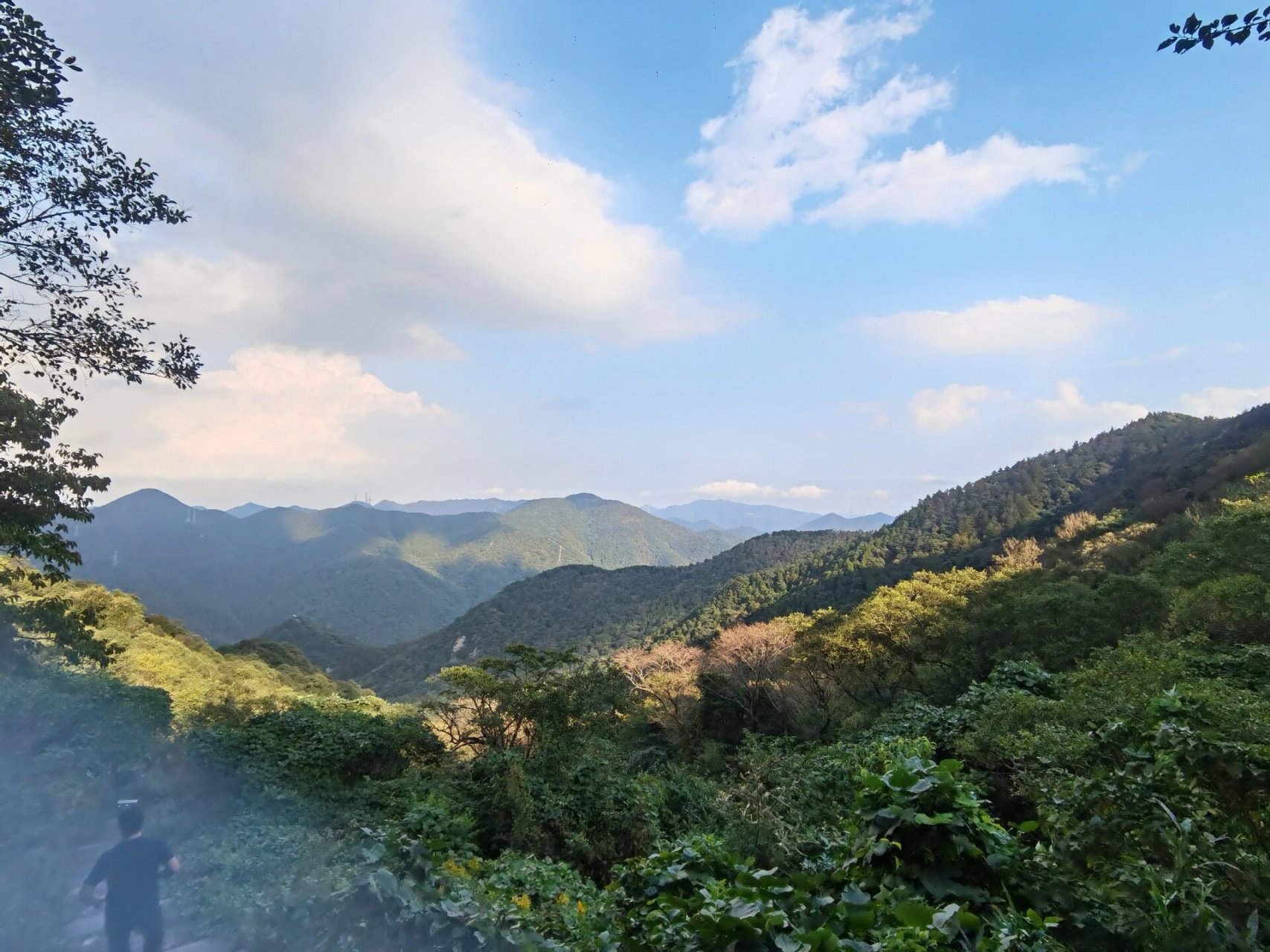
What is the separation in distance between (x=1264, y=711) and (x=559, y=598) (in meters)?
88.9

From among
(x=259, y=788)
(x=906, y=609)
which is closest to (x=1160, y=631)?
(x=906, y=609)

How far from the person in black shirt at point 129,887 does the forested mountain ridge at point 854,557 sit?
34.0 metres

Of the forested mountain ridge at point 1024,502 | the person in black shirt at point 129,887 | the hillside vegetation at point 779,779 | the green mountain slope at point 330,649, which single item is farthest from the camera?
the green mountain slope at point 330,649

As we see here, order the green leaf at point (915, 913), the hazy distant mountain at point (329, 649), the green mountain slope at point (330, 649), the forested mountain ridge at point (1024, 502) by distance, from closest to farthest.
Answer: the green leaf at point (915, 913), the forested mountain ridge at point (1024, 502), the green mountain slope at point (330, 649), the hazy distant mountain at point (329, 649)

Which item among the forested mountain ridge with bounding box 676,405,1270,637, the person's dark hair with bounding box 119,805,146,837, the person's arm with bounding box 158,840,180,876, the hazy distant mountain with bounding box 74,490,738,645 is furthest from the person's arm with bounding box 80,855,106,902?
the hazy distant mountain with bounding box 74,490,738,645

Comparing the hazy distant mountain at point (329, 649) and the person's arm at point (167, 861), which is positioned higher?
the person's arm at point (167, 861)

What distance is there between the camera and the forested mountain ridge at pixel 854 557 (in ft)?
140

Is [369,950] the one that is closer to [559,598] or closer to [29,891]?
[29,891]

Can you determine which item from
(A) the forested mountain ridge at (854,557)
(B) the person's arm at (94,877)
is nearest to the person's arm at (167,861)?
(B) the person's arm at (94,877)

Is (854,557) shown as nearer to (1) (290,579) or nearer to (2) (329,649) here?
(2) (329,649)

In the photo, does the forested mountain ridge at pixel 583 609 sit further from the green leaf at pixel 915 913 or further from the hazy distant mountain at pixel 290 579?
the green leaf at pixel 915 913

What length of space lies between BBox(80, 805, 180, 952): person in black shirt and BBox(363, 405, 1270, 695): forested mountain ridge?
34.0 metres

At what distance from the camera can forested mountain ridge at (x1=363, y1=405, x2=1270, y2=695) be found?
42562 mm

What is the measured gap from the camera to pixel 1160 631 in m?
12.0
